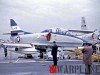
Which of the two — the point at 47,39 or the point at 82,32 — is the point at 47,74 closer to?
the point at 47,39

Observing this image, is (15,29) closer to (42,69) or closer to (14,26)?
(14,26)

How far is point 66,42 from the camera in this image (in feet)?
109

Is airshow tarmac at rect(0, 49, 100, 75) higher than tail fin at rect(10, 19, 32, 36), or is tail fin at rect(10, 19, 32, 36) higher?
tail fin at rect(10, 19, 32, 36)

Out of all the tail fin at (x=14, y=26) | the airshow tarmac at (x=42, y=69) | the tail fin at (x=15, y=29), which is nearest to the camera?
the airshow tarmac at (x=42, y=69)

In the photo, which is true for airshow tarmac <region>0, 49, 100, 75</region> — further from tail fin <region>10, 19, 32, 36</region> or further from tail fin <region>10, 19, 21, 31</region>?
tail fin <region>10, 19, 21, 31</region>

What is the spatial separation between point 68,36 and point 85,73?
61.7ft

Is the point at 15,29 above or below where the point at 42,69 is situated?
above

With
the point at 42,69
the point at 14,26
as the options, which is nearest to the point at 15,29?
the point at 14,26

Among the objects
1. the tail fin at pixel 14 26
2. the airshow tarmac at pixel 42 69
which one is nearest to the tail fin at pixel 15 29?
the tail fin at pixel 14 26

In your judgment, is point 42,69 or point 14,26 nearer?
point 42,69

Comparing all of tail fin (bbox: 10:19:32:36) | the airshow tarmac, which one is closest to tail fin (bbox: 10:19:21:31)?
tail fin (bbox: 10:19:32:36)

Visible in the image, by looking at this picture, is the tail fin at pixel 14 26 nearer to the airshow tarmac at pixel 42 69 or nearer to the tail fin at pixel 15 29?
the tail fin at pixel 15 29

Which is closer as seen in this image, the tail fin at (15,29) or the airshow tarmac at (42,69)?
the airshow tarmac at (42,69)

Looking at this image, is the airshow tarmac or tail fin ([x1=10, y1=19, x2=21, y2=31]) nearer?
the airshow tarmac
